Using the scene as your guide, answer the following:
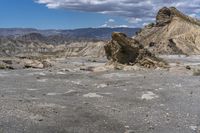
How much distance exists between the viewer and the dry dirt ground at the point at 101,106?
55.6 ft

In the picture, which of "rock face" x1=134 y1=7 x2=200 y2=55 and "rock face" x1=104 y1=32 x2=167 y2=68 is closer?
"rock face" x1=104 y1=32 x2=167 y2=68

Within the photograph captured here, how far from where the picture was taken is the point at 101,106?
21000 millimetres

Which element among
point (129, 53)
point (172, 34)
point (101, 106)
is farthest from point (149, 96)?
point (172, 34)

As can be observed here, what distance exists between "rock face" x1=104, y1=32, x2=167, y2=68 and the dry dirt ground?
1282 cm

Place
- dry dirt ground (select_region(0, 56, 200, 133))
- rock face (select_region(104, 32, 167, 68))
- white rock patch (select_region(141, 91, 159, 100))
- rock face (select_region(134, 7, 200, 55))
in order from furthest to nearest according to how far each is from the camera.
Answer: rock face (select_region(134, 7, 200, 55)) < rock face (select_region(104, 32, 167, 68)) < white rock patch (select_region(141, 91, 159, 100)) < dry dirt ground (select_region(0, 56, 200, 133))

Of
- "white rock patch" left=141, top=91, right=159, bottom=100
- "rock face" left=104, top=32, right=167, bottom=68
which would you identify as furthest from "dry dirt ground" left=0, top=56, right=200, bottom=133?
"rock face" left=104, top=32, right=167, bottom=68

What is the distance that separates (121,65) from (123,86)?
15.2 metres

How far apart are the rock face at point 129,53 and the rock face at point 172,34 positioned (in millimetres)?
53478

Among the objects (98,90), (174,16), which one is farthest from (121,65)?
(174,16)

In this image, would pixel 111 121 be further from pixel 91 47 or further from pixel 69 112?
pixel 91 47

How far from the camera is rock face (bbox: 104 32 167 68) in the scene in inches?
1766

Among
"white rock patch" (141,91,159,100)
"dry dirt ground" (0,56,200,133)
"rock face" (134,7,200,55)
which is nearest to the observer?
"dry dirt ground" (0,56,200,133)

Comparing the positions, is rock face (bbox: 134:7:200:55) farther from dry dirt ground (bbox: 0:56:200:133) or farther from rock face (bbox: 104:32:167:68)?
dry dirt ground (bbox: 0:56:200:133)

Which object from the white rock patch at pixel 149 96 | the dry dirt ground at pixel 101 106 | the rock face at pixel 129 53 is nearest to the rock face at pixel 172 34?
the rock face at pixel 129 53
